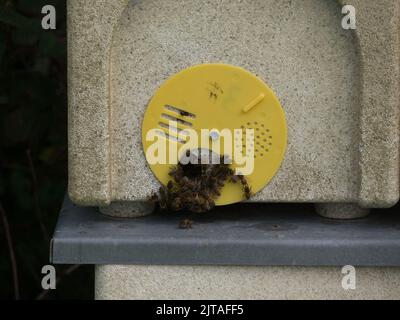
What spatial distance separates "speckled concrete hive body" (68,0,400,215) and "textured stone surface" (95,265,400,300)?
0.21 m

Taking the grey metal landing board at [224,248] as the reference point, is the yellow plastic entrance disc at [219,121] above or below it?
above

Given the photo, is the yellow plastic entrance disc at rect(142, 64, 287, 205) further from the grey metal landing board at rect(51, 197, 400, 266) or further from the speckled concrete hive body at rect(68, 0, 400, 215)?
the grey metal landing board at rect(51, 197, 400, 266)

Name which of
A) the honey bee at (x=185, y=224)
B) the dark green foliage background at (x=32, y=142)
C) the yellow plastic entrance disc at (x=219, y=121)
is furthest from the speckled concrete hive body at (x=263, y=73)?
the dark green foliage background at (x=32, y=142)

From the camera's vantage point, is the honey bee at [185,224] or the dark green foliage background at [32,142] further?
the dark green foliage background at [32,142]

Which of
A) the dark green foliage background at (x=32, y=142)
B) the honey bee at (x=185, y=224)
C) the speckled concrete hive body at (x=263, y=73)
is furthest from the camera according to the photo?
the dark green foliage background at (x=32, y=142)

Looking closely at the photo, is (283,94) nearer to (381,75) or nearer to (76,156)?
(381,75)

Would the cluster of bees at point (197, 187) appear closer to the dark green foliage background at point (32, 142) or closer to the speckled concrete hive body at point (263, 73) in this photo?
the speckled concrete hive body at point (263, 73)

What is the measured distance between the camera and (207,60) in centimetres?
218

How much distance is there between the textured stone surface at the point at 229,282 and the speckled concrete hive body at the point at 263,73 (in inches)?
8.4

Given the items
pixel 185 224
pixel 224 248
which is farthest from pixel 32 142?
pixel 224 248

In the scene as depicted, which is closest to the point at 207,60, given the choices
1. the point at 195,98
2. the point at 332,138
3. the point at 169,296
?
the point at 195,98

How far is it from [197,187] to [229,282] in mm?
282

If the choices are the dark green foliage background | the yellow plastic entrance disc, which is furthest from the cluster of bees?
the dark green foliage background

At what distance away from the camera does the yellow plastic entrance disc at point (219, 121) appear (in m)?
2.18
